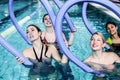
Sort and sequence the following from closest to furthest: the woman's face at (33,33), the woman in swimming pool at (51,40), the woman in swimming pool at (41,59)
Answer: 1. the woman's face at (33,33)
2. the woman in swimming pool at (41,59)
3. the woman in swimming pool at (51,40)

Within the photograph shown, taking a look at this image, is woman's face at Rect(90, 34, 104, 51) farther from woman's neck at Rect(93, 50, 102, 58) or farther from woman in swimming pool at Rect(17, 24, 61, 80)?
woman in swimming pool at Rect(17, 24, 61, 80)

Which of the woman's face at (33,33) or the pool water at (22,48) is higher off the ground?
the woman's face at (33,33)

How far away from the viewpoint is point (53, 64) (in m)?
4.61

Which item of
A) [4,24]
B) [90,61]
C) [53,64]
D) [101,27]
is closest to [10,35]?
[4,24]

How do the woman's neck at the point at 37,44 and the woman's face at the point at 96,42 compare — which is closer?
the woman's face at the point at 96,42

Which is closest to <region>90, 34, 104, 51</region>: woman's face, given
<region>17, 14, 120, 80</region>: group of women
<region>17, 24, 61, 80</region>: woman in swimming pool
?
<region>17, 14, 120, 80</region>: group of women

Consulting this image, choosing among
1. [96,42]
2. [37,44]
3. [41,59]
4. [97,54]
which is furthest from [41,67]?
[96,42]

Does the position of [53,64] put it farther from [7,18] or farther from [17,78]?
[7,18]

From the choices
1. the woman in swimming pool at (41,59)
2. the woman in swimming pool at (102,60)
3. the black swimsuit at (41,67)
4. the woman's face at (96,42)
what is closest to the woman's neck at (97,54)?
the woman in swimming pool at (102,60)

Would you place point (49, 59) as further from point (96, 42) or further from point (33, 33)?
point (96, 42)

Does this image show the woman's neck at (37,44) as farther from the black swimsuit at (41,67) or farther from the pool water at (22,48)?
the pool water at (22,48)

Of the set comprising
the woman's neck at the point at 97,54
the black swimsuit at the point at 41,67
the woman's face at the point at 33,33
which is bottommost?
the black swimsuit at the point at 41,67

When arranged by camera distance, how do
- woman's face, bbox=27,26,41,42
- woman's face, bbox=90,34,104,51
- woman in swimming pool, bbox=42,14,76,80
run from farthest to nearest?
woman in swimming pool, bbox=42,14,76,80 → woman's face, bbox=27,26,41,42 → woman's face, bbox=90,34,104,51

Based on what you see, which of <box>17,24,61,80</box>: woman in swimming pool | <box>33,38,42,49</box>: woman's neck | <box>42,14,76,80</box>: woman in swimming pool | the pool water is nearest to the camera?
<box>33,38,42,49</box>: woman's neck
